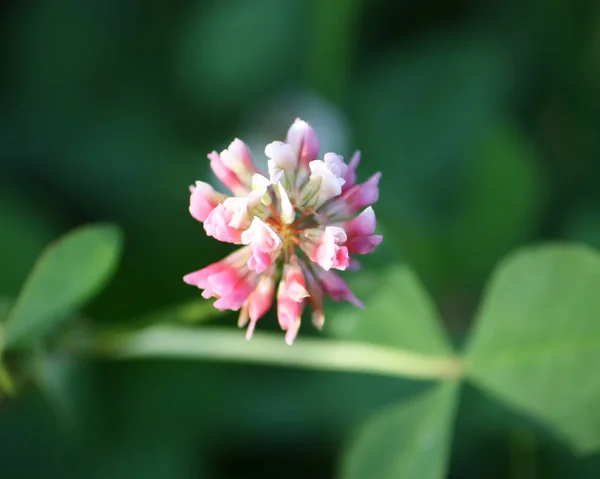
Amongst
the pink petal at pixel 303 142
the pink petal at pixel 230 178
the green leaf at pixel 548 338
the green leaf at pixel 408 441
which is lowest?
the green leaf at pixel 408 441

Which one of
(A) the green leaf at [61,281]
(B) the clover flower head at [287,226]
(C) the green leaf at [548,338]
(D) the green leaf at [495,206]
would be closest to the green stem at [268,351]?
(C) the green leaf at [548,338]

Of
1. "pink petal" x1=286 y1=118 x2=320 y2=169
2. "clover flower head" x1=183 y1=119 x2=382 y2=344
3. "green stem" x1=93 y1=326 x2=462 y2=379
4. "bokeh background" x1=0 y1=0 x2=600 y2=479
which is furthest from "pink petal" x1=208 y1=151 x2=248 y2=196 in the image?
"bokeh background" x1=0 y1=0 x2=600 y2=479

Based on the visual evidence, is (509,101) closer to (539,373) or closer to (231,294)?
(539,373)

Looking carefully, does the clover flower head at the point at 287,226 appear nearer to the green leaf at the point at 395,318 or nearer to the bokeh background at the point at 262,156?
the green leaf at the point at 395,318

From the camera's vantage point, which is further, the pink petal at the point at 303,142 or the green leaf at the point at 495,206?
the green leaf at the point at 495,206

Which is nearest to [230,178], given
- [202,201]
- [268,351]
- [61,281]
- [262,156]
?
[202,201]
